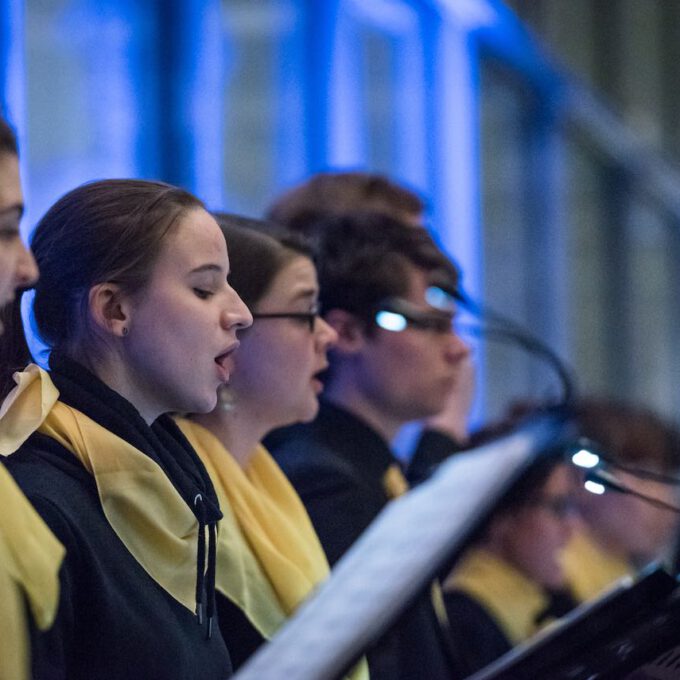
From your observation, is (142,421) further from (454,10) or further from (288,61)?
(454,10)

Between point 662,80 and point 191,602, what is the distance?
19.1 ft

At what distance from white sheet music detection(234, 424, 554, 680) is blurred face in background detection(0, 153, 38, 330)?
1.14ft

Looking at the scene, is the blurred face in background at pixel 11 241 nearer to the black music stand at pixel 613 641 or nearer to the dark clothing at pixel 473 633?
the black music stand at pixel 613 641

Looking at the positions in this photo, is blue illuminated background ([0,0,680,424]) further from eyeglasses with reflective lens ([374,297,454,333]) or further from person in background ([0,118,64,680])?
eyeglasses with reflective lens ([374,297,454,333])

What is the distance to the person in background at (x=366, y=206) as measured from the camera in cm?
207

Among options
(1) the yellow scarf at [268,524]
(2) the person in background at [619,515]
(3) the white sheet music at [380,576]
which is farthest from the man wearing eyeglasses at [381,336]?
(2) the person in background at [619,515]

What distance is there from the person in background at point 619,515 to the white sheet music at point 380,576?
4.55 ft

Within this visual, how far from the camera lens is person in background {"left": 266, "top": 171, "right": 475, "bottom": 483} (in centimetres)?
207

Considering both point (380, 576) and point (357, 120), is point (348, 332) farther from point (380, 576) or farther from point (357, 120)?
point (357, 120)

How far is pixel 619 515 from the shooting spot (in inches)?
114

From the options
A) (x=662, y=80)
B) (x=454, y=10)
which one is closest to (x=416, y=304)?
(x=454, y=10)

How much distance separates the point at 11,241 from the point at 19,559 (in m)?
0.26

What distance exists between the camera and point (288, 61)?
413 centimetres

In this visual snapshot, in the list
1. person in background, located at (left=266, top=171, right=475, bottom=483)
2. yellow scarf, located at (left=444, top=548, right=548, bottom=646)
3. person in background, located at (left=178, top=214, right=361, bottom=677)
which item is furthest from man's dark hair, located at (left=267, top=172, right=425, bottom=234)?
yellow scarf, located at (left=444, top=548, right=548, bottom=646)
